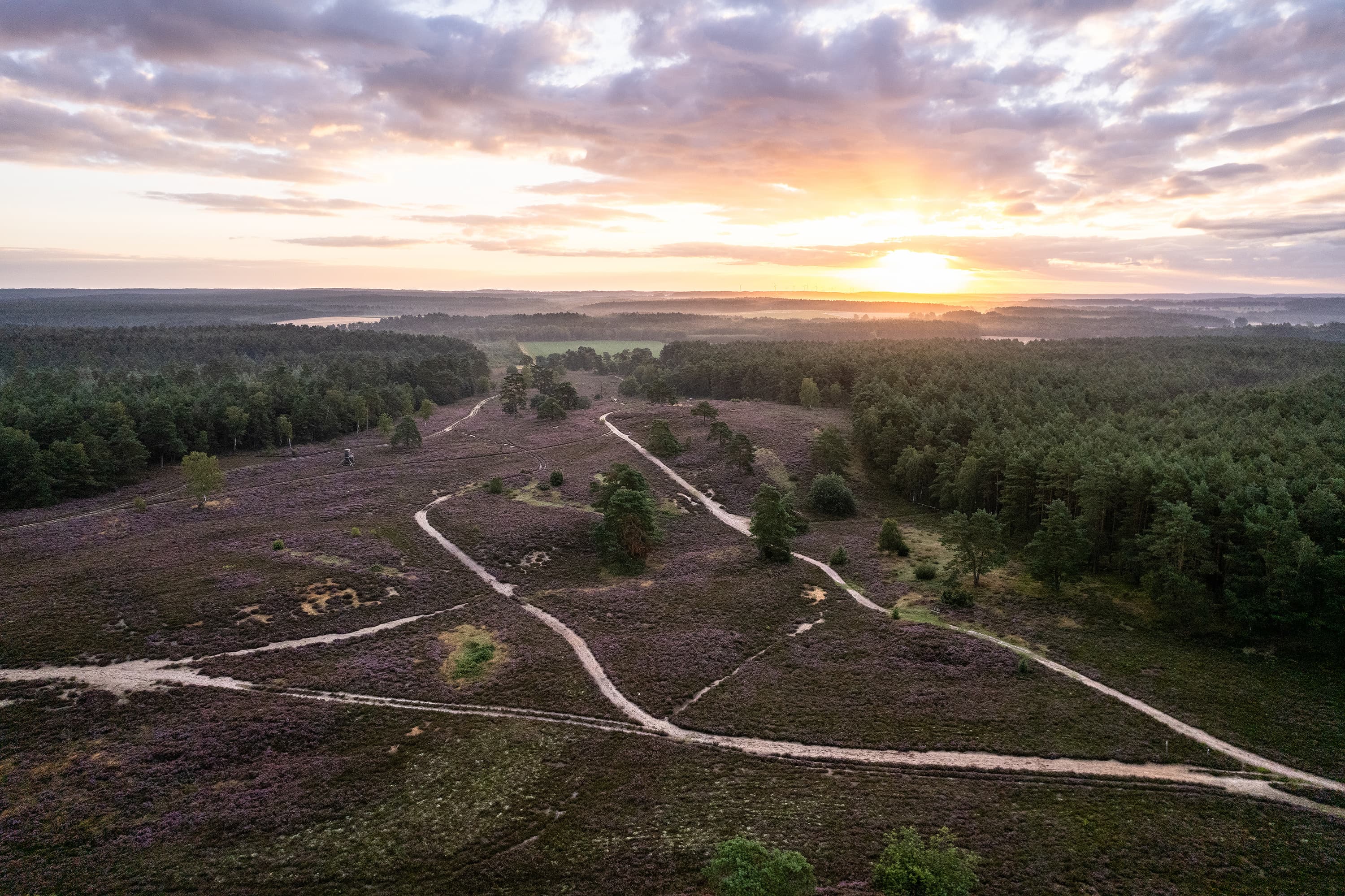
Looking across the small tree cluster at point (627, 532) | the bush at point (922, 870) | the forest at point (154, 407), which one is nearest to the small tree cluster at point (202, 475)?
the forest at point (154, 407)

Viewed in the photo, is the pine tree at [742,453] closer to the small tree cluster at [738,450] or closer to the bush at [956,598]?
the small tree cluster at [738,450]

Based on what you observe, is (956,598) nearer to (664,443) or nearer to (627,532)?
(627,532)

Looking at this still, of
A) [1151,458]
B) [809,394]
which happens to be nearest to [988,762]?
[1151,458]

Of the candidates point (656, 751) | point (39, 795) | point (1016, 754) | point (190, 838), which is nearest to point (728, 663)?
point (656, 751)

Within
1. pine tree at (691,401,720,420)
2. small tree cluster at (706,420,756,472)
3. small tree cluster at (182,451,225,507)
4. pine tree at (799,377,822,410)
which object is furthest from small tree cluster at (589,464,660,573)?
pine tree at (799,377,822,410)

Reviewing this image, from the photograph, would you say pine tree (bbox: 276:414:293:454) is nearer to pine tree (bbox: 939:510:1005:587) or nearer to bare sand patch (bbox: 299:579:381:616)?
bare sand patch (bbox: 299:579:381:616)

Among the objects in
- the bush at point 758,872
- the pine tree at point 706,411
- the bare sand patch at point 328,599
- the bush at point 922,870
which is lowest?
the bare sand patch at point 328,599
